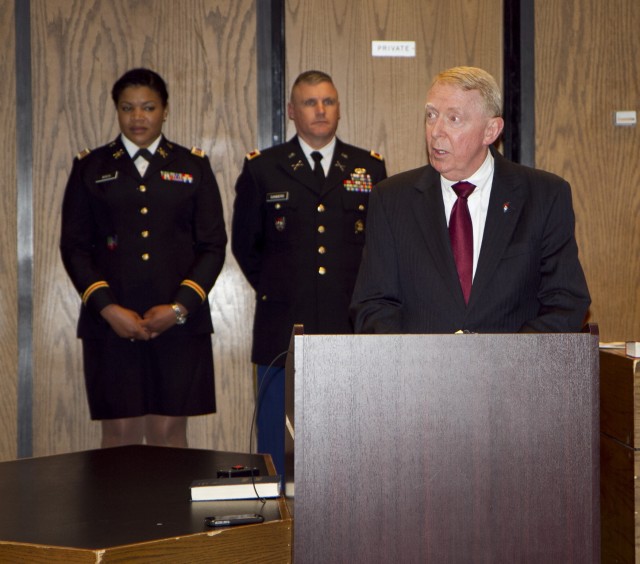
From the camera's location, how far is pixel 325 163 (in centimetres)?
398

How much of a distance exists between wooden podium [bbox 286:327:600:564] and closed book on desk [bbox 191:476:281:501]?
255mm

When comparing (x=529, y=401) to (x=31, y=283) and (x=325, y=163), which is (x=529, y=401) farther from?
(x=31, y=283)

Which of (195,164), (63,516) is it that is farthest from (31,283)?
(63,516)

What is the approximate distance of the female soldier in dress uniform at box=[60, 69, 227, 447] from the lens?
3.79 metres

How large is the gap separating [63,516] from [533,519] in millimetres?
875

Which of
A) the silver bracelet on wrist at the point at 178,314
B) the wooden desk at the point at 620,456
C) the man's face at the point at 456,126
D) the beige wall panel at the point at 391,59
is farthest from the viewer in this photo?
the beige wall panel at the point at 391,59

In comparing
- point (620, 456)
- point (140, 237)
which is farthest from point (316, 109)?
point (620, 456)

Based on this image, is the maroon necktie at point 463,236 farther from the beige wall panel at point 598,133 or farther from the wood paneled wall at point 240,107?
the beige wall panel at point 598,133

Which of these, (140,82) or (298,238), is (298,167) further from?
(140,82)

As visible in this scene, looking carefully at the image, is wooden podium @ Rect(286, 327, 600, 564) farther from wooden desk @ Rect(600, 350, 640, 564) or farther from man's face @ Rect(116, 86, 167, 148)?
man's face @ Rect(116, 86, 167, 148)

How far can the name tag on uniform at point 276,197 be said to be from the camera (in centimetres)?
390

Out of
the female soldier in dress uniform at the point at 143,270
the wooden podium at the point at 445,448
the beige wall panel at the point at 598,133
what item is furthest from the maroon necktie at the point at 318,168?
the wooden podium at the point at 445,448

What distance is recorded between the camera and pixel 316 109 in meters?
3.91

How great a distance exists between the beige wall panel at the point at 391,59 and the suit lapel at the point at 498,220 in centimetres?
226
